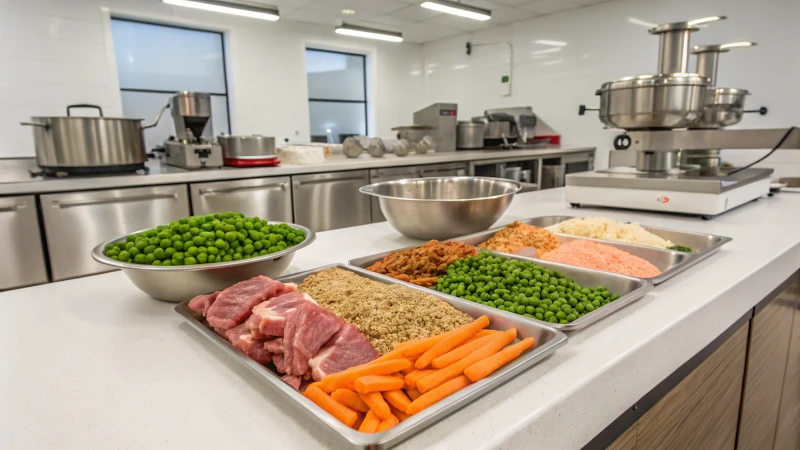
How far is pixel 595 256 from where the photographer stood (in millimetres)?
1207

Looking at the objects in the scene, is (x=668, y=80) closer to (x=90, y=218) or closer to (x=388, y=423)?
(x=388, y=423)

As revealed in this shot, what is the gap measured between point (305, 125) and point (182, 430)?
5867 mm

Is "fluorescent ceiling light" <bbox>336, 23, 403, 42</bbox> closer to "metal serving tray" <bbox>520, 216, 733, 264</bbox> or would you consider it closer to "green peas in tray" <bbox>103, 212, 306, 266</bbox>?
"metal serving tray" <bbox>520, 216, 733, 264</bbox>

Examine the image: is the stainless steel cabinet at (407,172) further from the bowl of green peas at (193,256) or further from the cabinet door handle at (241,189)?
the bowl of green peas at (193,256)

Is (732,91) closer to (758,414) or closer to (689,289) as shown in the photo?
(758,414)

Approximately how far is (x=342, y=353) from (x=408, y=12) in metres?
5.61

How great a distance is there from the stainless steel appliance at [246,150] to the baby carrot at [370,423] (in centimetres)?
327

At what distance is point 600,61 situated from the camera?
5.37 metres

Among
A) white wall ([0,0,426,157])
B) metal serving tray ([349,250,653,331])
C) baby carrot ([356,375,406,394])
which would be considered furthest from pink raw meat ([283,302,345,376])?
white wall ([0,0,426,157])

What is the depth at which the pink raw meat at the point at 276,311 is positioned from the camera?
73 centimetres

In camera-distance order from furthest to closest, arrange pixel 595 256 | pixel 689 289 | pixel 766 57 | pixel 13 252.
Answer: pixel 766 57 < pixel 13 252 < pixel 595 256 < pixel 689 289

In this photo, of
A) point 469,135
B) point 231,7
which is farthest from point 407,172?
point 231,7

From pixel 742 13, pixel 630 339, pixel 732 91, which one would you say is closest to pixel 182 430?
pixel 630 339

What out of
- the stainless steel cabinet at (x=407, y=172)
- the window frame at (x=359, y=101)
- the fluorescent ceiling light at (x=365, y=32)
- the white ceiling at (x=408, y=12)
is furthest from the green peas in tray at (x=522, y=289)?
the window frame at (x=359, y=101)
